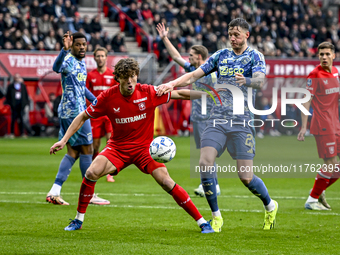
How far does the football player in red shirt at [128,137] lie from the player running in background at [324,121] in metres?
2.63

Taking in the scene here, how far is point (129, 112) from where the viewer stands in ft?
20.0

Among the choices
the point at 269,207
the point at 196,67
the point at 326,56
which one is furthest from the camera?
the point at 196,67

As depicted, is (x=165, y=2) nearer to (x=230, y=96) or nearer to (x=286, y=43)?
(x=286, y=43)

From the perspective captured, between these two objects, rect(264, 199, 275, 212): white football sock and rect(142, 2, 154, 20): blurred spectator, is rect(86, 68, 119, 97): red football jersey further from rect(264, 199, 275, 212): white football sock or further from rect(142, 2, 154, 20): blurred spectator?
rect(142, 2, 154, 20): blurred spectator

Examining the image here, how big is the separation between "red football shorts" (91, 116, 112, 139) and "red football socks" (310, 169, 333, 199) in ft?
13.1

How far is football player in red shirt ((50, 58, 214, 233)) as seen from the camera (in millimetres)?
5992

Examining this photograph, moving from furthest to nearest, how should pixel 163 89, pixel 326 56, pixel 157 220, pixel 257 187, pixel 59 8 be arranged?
pixel 59 8 < pixel 326 56 < pixel 157 220 < pixel 257 187 < pixel 163 89

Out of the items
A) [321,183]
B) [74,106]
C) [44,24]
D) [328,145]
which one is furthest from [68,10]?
[321,183]

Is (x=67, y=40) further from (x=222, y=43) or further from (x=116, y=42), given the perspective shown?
(x=222, y=43)

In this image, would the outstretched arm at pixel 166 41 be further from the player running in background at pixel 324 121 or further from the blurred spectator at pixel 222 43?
the blurred spectator at pixel 222 43

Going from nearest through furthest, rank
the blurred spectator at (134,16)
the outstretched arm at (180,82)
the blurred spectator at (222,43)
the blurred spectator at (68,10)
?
the outstretched arm at (180,82) < the blurred spectator at (68,10) < the blurred spectator at (222,43) < the blurred spectator at (134,16)

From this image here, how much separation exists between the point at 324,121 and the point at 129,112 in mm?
3434

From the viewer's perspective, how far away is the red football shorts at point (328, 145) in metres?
7.98

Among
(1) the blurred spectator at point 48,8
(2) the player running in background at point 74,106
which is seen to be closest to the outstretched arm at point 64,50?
(2) the player running in background at point 74,106
